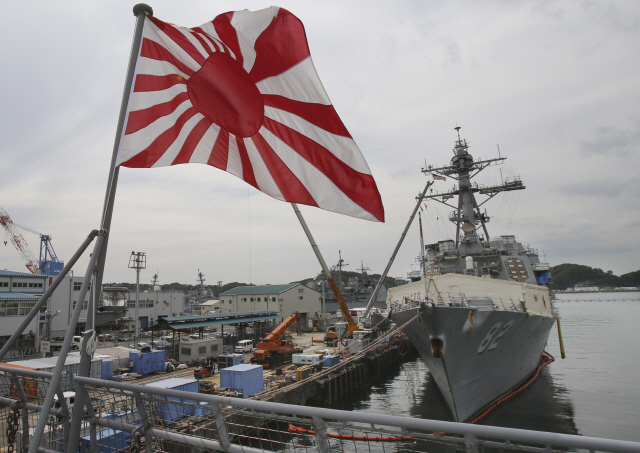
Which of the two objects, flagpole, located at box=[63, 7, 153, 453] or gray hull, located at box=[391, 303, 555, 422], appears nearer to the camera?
flagpole, located at box=[63, 7, 153, 453]

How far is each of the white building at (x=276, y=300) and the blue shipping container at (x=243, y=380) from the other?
37.4 metres

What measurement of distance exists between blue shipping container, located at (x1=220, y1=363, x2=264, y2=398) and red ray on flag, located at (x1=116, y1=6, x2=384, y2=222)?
14549 millimetres

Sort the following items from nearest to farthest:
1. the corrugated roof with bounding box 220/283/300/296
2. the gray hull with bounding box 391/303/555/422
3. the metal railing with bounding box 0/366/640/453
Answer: the metal railing with bounding box 0/366/640/453 < the gray hull with bounding box 391/303/555/422 < the corrugated roof with bounding box 220/283/300/296

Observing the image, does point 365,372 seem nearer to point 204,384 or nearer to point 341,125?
point 204,384

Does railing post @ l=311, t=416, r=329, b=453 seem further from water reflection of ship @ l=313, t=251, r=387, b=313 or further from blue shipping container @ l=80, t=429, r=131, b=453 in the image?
water reflection of ship @ l=313, t=251, r=387, b=313

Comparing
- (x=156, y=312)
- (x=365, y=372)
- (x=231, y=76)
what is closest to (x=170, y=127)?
(x=231, y=76)

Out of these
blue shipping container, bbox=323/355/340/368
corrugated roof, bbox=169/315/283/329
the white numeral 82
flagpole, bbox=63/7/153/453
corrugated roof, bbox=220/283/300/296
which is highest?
flagpole, bbox=63/7/153/453

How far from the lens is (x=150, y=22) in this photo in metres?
Answer: 4.59

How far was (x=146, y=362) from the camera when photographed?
2341 centimetres

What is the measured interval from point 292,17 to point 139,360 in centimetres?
2396

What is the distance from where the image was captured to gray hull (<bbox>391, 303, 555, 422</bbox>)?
523 inches

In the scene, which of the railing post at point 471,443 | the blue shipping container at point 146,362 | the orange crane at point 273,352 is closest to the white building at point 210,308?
the orange crane at point 273,352

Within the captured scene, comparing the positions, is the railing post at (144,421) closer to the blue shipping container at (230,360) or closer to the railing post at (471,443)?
the railing post at (471,443)

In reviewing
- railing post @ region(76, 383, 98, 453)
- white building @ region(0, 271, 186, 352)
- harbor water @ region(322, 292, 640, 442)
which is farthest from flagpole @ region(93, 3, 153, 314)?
harbor water @ region(322, 292, 640, 442)
